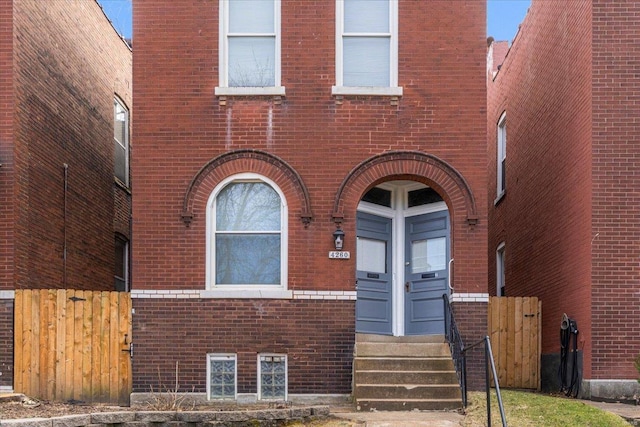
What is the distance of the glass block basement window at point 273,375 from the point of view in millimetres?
13164

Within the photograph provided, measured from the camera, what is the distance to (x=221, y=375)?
1321 cm

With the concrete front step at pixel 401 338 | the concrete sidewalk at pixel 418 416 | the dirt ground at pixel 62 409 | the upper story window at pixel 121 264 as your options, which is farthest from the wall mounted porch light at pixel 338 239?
the upper story window at pixel 121 264

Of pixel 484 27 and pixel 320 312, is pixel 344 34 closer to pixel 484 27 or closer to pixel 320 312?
pixel 484 27

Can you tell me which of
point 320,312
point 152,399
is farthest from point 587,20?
point 152,399

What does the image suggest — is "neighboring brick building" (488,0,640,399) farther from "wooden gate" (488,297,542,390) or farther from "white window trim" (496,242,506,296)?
"white window trim" (496,242,506,296)

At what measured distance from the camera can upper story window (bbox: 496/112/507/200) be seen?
20.6 meters

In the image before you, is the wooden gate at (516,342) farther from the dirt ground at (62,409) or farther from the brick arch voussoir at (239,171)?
the dirt ground at (62,409)

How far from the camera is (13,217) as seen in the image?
13.6m

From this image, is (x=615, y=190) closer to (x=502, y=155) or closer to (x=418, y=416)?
(x=418, y=416)

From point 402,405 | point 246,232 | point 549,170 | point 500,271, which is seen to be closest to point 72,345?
point 246,232

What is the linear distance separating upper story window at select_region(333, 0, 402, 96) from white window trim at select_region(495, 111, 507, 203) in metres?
7.71

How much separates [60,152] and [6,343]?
3953mm

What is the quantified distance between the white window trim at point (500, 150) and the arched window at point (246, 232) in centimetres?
849

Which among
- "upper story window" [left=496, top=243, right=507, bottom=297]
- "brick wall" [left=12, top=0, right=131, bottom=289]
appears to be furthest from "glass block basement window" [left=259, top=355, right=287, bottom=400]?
"upper story window" [left=496, top=243, right=507, bottom=297]
